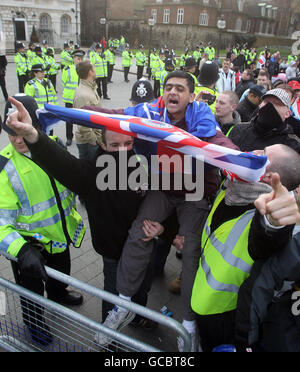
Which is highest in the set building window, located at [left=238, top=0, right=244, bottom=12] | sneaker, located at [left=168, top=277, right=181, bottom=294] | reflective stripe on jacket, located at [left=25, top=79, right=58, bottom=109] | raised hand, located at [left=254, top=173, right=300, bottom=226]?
building window, located at [left=238, top=0, right=244, bottom=12]

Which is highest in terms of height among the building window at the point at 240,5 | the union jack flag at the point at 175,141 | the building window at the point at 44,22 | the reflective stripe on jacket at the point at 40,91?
the building window at the point at 240,5

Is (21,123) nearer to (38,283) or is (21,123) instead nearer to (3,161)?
(3,161)

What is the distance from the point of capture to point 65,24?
36188 millimetres

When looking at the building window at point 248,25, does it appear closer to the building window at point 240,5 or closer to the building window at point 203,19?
the building window at point 240,5

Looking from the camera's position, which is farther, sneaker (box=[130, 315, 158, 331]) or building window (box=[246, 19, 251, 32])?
building window (box=[246, 19, 251, 32])

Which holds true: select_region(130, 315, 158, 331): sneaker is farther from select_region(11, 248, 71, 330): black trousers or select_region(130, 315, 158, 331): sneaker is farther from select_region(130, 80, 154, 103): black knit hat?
select_region(130, 80, 154, 103): black knit hat

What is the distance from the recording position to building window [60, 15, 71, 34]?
35.5 m

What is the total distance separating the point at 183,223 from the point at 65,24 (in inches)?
1602

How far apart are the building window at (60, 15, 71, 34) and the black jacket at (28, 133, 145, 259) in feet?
130

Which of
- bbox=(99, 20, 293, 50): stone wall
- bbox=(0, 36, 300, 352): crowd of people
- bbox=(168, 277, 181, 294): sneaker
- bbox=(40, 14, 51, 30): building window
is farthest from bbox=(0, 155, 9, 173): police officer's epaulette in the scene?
bbox=(99, 20, 293, 50): stone wall

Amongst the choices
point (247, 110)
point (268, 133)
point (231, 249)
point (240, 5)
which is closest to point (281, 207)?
point (231, 249)

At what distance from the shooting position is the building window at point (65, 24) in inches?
1397

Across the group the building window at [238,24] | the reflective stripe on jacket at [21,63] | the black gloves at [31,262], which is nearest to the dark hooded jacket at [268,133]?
the black gloves at [31,262]
